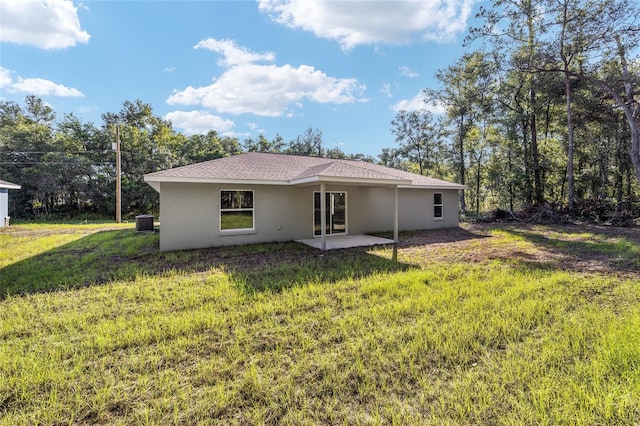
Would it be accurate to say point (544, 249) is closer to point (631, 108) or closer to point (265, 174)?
point (265, 174)

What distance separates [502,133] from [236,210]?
20.4 m

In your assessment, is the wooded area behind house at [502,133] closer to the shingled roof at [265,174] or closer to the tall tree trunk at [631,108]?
the tall tree trunk at [631,108]

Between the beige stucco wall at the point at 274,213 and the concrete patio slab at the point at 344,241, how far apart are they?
650 mm


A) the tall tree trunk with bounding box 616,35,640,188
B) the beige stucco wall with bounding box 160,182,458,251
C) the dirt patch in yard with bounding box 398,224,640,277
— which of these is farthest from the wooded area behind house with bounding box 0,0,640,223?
the beige stucco wall with bounding box 160,182,458,251

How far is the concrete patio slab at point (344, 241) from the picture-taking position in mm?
8992

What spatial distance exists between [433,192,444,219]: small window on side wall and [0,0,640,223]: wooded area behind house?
7.28m

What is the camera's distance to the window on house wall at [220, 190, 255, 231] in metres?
9.02

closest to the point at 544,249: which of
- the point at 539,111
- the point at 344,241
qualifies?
the point at 344,241

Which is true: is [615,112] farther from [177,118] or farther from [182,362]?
[177,118]

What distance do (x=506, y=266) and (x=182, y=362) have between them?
21.5 feet

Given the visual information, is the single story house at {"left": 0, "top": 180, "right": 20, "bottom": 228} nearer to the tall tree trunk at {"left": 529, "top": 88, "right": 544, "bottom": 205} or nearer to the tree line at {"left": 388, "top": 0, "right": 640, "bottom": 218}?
the tree line at {"left": 388, "top": 0, "right": 640, "bottom": 218}

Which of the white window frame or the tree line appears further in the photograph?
the tree line

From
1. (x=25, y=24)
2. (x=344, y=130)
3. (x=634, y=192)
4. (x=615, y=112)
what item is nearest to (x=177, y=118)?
(x=344, y=130)

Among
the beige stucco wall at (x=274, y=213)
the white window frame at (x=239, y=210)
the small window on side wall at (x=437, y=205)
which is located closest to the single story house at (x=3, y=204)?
the beige stucco wall at (x=274, y=213)
